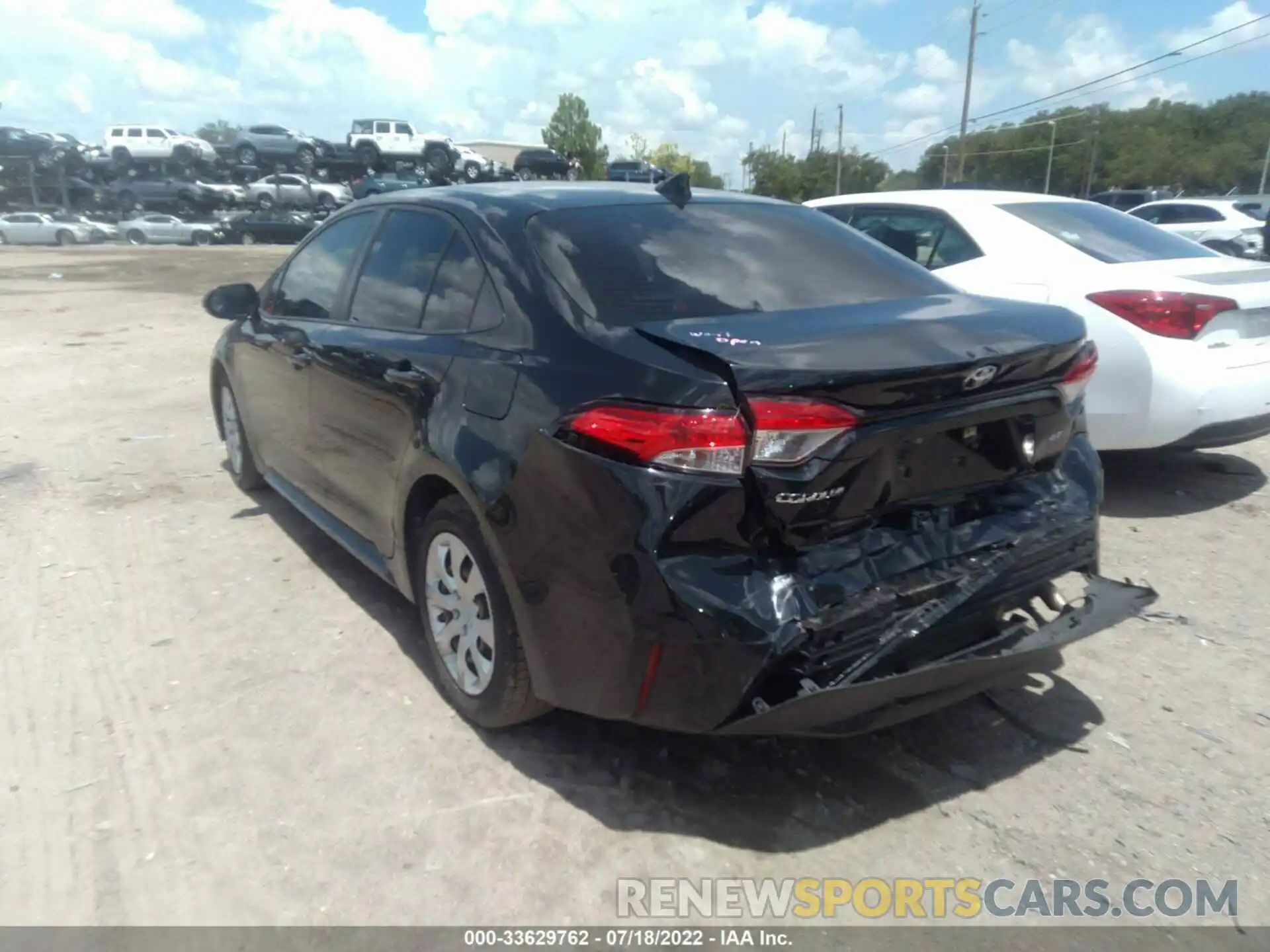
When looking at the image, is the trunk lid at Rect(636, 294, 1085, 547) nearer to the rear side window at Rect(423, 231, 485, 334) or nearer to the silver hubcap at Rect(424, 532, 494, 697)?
the rear side window at Rect(423, 231, 485, 334)

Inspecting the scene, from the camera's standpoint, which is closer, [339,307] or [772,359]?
[772,359]

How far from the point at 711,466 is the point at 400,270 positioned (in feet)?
6.01

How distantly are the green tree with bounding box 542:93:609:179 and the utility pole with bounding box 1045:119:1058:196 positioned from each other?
100 feet

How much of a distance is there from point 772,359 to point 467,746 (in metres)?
1.62

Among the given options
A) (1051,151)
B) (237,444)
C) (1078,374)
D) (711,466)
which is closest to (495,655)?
(711,466)

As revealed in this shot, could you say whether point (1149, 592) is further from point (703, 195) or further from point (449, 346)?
point (449, 346)

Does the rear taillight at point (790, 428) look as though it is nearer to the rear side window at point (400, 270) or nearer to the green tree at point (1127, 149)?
the rear side window at point (400, 270)

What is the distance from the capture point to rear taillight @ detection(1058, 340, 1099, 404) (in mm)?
3008

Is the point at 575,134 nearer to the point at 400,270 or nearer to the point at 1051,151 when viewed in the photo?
the point at 1051,151

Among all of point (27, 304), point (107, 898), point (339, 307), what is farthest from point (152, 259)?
point (107, 898)

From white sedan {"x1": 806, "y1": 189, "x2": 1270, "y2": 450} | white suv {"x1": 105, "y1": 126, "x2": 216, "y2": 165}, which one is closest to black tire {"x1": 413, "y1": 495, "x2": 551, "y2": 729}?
white sedan {"x1": 806, "y1": 189, "x2": 1270, "y2": 450}

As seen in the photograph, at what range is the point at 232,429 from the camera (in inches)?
224

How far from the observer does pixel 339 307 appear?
4.09 metres

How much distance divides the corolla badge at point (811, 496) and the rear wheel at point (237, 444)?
380cm
